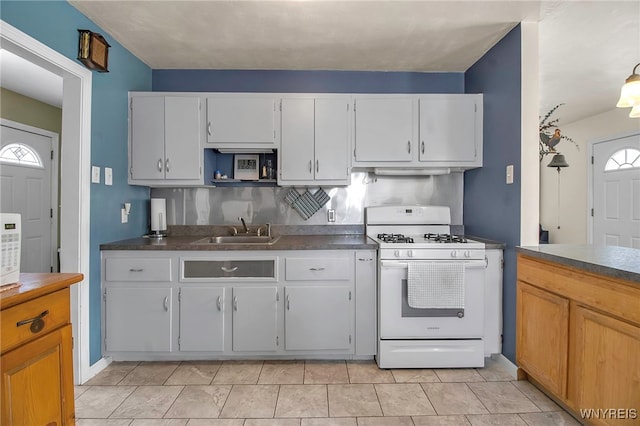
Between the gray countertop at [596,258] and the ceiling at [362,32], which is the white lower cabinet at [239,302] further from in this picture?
the ceiling at [362,32]

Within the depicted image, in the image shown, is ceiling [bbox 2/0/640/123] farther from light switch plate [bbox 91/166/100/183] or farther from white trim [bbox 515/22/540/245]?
light switch plate [bbox 91/166/100/183]

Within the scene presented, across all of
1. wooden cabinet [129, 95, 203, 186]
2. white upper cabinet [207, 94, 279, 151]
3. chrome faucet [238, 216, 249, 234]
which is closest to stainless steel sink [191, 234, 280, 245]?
chrome faucet [238, 216, 249, 234]

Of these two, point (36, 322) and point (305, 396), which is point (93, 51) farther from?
point (305, 396)

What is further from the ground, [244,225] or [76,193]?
[76,193]

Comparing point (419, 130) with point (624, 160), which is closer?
point (419, 130)

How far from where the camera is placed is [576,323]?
172cm

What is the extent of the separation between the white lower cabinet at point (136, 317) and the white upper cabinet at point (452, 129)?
2364 mm

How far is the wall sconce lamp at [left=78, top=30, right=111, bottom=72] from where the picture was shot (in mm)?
2162

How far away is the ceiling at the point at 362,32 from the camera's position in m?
2.12

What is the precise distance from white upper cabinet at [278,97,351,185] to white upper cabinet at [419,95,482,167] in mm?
674

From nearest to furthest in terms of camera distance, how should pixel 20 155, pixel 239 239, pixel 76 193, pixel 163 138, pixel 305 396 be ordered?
pixel 305 396
pixel 76 193
pixel 163 138
pixel 239 239
pixel 20 155

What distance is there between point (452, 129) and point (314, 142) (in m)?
1.16

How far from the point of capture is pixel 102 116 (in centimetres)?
240

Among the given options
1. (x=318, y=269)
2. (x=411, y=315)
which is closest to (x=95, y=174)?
(x=318, y=269)
